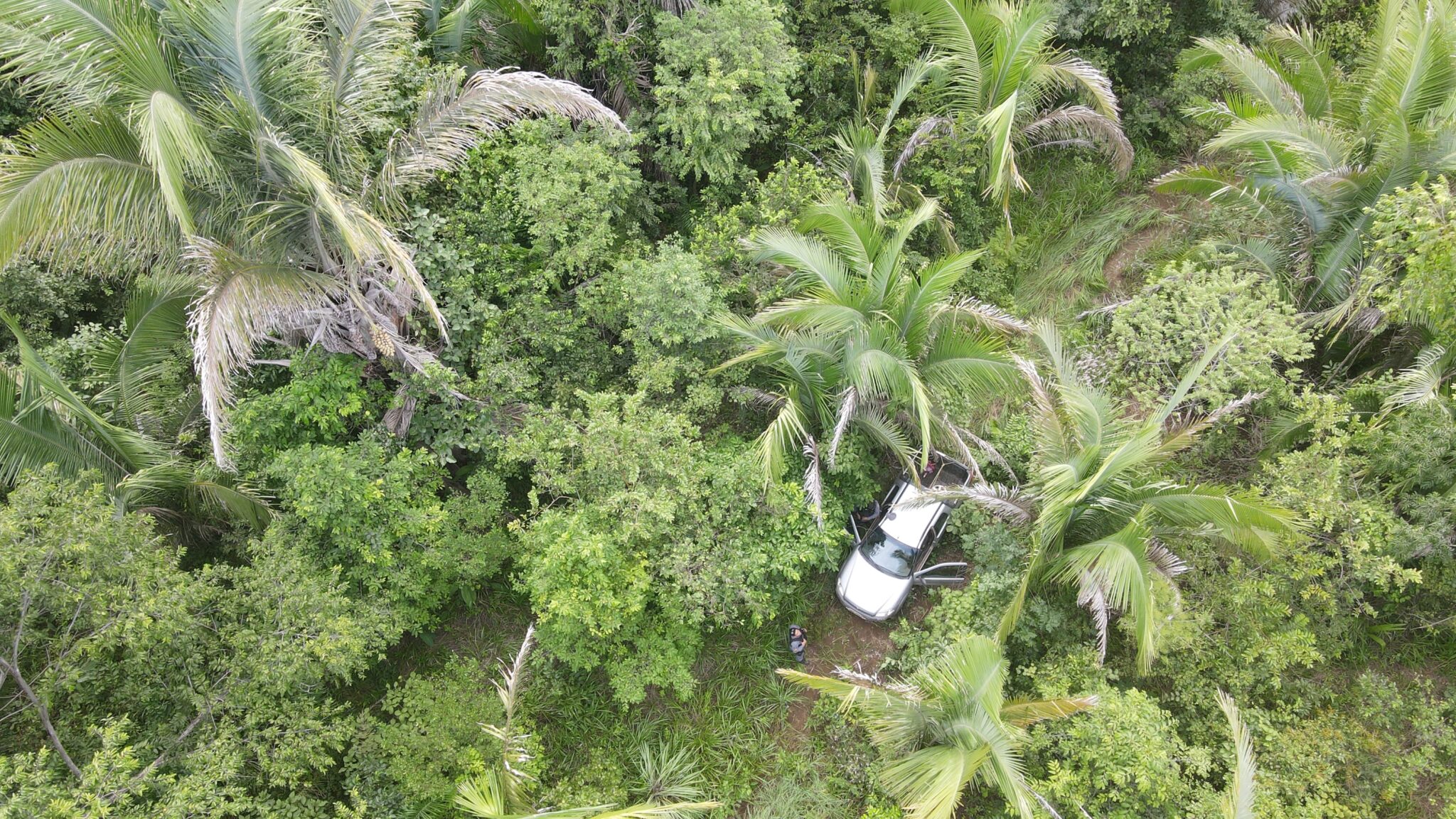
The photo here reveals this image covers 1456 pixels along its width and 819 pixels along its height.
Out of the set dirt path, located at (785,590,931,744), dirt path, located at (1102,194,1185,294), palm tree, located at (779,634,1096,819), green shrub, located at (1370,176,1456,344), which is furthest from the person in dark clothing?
green shrub, located at (1370,176,1456,344)

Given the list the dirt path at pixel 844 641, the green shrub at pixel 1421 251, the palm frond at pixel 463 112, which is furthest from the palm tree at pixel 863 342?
the green shrub at pixel 1421 251

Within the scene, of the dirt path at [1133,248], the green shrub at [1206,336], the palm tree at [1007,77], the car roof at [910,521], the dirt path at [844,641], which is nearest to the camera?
the green shrub at [1206,336]

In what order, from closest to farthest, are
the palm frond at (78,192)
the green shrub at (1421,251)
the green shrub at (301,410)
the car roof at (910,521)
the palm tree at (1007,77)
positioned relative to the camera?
1. the palm frond at (78,192)
2. the green shrub at (1421,251)
3. the green shrub at (301,410)
4. the car roof at (910,521)
5. the palm tree at (1007,77)

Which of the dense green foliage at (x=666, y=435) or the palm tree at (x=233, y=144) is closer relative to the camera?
the palm tree at (x=233, y=144)

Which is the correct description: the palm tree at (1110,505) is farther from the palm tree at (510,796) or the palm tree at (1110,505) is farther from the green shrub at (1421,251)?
the palm tree at (510,796)

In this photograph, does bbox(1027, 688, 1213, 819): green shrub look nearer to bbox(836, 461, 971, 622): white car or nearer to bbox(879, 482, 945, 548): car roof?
bbox(836, 461, 971, 622): white car

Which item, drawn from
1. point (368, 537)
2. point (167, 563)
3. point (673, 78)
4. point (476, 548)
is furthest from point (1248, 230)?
point (167, 563)

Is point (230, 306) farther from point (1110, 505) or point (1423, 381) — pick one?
point (1423, 381)
